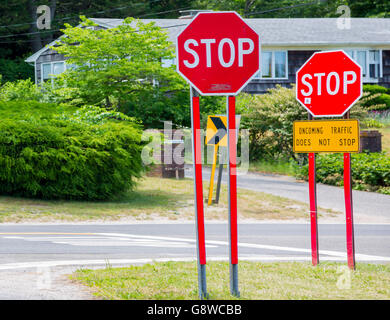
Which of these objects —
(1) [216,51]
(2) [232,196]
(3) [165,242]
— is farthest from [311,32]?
(2) [232,196]

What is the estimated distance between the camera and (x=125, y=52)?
23.6 meters

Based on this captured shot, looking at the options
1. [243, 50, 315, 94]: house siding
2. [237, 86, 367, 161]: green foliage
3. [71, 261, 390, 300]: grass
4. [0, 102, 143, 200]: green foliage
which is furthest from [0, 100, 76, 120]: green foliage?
[243, 50, 315, 94]: house siding

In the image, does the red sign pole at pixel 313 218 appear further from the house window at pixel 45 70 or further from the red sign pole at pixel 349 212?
the house window at pixel 45 70

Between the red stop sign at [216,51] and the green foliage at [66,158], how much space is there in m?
11.2

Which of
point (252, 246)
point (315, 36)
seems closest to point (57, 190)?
point (252, 246)

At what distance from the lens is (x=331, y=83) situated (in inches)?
366

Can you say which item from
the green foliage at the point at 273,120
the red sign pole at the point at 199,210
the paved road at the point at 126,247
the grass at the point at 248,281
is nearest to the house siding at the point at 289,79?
the green foliage at the point at 273,120

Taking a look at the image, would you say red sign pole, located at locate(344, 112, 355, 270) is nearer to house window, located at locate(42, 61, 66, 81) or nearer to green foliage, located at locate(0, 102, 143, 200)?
green foliage, located at locate(0, 102, 143, 200)

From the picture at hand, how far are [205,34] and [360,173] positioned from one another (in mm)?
17321

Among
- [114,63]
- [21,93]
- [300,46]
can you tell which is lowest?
[21,93]

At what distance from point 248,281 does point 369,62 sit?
108 feet

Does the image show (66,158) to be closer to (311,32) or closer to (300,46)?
(300,46)

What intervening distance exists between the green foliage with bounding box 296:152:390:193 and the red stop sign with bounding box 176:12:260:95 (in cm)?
1624

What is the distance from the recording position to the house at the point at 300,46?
36938 mm
